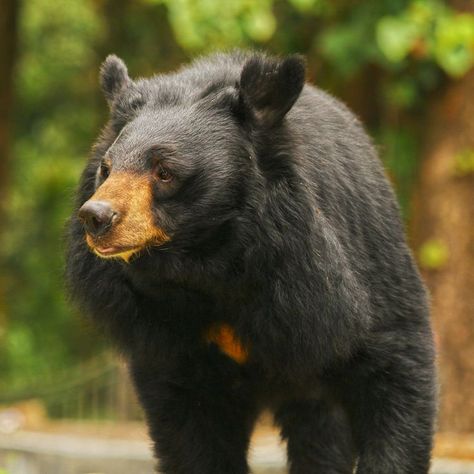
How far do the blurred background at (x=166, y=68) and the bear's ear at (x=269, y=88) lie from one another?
3.28 feet

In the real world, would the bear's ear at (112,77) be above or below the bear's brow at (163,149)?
above

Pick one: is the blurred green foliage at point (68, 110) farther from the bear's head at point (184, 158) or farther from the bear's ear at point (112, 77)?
the bear's head at point (184, 158)

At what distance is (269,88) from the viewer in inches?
163

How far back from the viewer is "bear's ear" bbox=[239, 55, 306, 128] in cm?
411

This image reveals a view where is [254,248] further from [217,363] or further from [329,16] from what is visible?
[329,16]

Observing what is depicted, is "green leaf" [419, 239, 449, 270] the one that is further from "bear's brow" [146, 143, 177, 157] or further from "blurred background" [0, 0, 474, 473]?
"bear's brow" [146, 143, 177, 157]

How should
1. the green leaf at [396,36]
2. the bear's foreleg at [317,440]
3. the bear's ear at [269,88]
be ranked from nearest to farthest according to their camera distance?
1. the bear's ear at [269,88]
2. the bear's foreleg at [317,440]
3. the green leaf at [396,36]

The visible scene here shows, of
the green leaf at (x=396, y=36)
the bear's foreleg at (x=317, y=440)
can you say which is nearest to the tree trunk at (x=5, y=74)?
the green leaf at (x=396, y=36)

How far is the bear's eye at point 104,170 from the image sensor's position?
4020 millimetres

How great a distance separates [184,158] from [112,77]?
0.68m

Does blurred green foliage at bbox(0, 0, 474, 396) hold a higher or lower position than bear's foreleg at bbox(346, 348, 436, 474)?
higher

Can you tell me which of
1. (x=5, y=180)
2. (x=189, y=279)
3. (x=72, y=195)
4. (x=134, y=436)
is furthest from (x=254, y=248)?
(x=5, y=180)

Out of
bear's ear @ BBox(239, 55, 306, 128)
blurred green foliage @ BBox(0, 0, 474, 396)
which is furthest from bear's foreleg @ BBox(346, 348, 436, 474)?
blurred green foliage @ BBox(0, 0, 474, 396)

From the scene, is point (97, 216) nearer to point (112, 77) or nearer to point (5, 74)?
point (112, 77)
